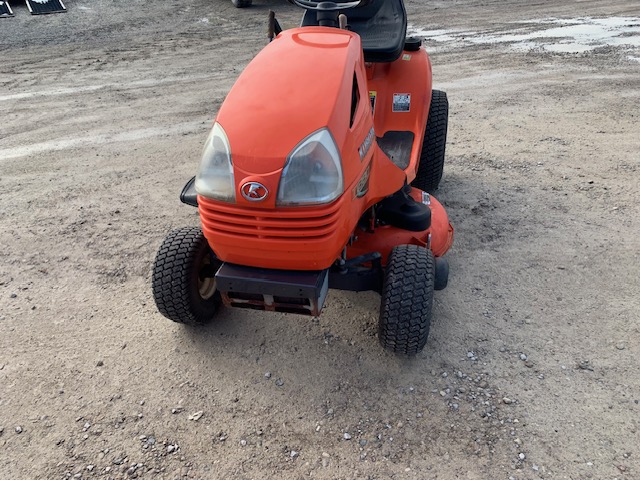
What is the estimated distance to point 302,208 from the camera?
2188 millimetres

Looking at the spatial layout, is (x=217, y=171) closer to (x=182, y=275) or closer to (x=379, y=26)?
(x=182, y=275)

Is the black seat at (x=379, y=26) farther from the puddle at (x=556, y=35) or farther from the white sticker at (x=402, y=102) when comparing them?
the puddle at (x=556, y=35)

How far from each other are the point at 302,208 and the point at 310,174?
137 millimetres

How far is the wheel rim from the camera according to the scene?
2930mm

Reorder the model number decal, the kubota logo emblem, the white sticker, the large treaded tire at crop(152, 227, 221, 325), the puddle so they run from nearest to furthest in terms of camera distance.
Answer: the kubota logo emblem < the model number decal < the large treaded tire at crop(152, 227, 221, 325) < the white sticker < the puddle

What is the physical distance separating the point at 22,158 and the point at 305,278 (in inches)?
171

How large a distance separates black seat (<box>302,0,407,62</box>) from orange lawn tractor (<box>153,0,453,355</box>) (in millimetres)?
564

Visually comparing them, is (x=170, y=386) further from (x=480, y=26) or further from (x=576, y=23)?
(x=576, y=23)

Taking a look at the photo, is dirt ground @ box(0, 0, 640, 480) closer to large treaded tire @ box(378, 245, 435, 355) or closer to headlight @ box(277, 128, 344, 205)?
large treaded tire @ box(378, 245, 435, 355)

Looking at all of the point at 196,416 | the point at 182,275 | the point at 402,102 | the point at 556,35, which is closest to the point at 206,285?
the point at 182,275

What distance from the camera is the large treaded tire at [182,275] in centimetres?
273

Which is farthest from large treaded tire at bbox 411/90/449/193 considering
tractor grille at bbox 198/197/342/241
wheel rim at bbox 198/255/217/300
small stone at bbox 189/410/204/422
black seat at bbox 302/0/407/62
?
small stone at bbox 189/410/204/422

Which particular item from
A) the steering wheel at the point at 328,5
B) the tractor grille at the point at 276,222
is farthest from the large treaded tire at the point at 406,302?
the steering wheel at the point at 328,5

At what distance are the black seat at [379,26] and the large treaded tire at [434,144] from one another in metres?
0.65
